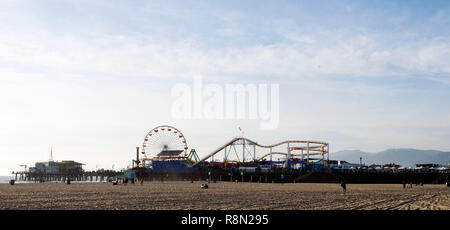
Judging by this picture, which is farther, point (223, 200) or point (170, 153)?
point (170, 153)

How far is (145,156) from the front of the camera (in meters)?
94.5

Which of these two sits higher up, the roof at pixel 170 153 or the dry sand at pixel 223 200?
the roof at pixel 170 153

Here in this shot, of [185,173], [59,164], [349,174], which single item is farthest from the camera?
[59,164]

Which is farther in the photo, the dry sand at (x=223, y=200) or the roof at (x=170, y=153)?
the roof at (x=170, y=153)

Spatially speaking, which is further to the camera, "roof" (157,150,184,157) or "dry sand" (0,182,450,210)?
"roof" (157,150,184,157)

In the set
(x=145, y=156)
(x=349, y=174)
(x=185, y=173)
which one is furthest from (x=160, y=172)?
(x=349, y=174)

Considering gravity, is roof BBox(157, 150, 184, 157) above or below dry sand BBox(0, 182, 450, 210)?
above

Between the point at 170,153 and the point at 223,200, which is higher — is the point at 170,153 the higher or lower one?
the higher one
